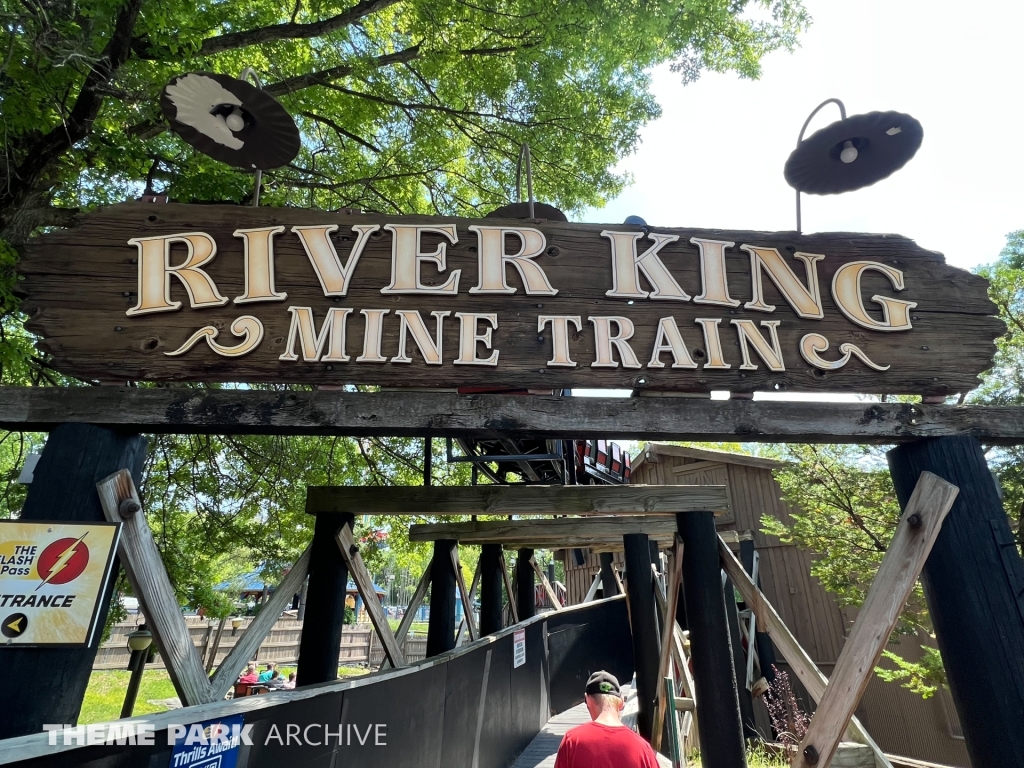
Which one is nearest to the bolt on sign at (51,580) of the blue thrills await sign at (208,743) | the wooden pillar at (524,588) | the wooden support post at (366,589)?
the blue thrills await sign at (208,743)

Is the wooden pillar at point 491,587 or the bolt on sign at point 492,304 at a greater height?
the bolt on sign at point 492,304

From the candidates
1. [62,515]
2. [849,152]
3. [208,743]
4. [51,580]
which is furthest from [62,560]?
[849,152]

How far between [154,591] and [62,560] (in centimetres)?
36

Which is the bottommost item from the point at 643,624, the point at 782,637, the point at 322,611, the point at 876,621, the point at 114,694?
the point at 114,694

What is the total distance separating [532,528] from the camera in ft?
25.5

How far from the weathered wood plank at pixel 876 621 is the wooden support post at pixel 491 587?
675 cm

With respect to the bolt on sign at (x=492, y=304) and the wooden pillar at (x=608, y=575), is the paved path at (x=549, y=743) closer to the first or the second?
the wooden pillar at (x=608, y=575)

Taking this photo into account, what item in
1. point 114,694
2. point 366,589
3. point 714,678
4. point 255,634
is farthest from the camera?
point 114,694

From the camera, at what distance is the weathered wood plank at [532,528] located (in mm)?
7668

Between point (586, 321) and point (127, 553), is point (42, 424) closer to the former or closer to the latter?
point (127, 553)

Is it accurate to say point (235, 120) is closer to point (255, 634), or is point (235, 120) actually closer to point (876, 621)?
point (255, 634)

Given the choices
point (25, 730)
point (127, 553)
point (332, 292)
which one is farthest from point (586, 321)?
point (25, 730)

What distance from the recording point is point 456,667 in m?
4.66

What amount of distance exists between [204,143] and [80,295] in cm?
101
